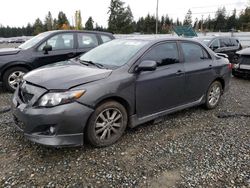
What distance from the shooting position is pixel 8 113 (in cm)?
473

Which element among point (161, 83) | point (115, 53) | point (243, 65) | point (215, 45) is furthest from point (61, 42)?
point (215, 45)

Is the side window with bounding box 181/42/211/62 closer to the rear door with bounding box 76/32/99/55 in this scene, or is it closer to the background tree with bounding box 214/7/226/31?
the rear door with bounding box 76/32/99/55

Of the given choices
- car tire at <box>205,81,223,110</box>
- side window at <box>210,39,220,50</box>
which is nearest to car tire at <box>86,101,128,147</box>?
car tire at <box>205,81,223,110</box>

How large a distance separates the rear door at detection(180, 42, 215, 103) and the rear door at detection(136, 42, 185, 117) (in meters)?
0.19

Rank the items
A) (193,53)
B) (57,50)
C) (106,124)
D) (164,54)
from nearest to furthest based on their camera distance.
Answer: (106,124)
(164,54)
(193,53)
(57,50)

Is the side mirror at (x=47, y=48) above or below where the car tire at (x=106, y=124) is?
above

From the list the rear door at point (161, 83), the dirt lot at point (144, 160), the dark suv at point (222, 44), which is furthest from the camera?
the dark suv at point (222, 44)

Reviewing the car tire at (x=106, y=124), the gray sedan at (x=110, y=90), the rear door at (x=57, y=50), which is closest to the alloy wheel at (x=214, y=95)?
the gray sedan at (x=110, y=90)

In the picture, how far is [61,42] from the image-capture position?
269 inches

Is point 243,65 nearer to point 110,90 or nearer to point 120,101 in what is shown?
point 120,101

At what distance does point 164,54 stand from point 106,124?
5.35ft

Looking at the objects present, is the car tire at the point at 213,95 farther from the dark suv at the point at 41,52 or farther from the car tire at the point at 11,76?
the car tire at the point at 11,76

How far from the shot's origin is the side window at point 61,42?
21.8 feet

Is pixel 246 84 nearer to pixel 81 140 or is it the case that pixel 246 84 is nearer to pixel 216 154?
Answer: pixel 216 154
